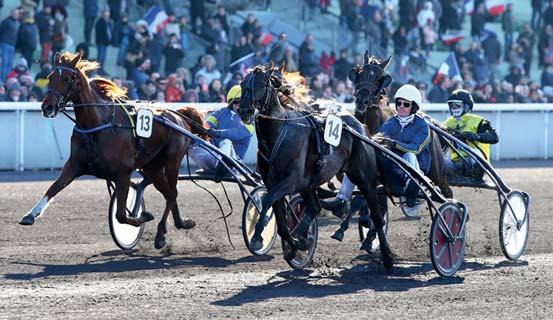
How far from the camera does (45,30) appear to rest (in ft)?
57.5

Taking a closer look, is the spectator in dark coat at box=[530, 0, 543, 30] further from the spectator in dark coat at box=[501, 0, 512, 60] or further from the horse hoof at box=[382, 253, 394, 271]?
the horse hoof at box=[382, 253, 394, 271]

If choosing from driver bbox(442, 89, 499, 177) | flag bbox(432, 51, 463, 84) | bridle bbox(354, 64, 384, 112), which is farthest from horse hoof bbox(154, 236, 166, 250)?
flag bbox(432, 51, 463, 84)

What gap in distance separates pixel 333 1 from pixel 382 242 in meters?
15.0

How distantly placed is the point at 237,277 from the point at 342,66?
12.4 metres

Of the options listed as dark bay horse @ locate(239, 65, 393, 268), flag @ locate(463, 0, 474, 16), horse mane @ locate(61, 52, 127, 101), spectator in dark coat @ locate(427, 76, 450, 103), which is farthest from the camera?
flag @ locate(463, 0, 474, 16)

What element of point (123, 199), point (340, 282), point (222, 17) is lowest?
point (340, 282)

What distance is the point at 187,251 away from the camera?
9.91 metres

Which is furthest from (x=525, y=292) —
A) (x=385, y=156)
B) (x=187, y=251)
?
(x=187, y=251)

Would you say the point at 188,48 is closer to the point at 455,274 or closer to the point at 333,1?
the point at 333,1

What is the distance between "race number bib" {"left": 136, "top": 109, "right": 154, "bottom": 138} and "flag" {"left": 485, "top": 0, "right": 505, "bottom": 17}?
57.4ft

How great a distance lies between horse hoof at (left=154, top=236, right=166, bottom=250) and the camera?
9.80 m

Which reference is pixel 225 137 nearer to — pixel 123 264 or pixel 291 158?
pixel 123 264

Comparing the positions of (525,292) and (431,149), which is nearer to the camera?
(525,292)

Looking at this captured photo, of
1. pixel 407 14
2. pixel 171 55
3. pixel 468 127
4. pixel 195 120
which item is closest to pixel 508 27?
pixel 407 14
